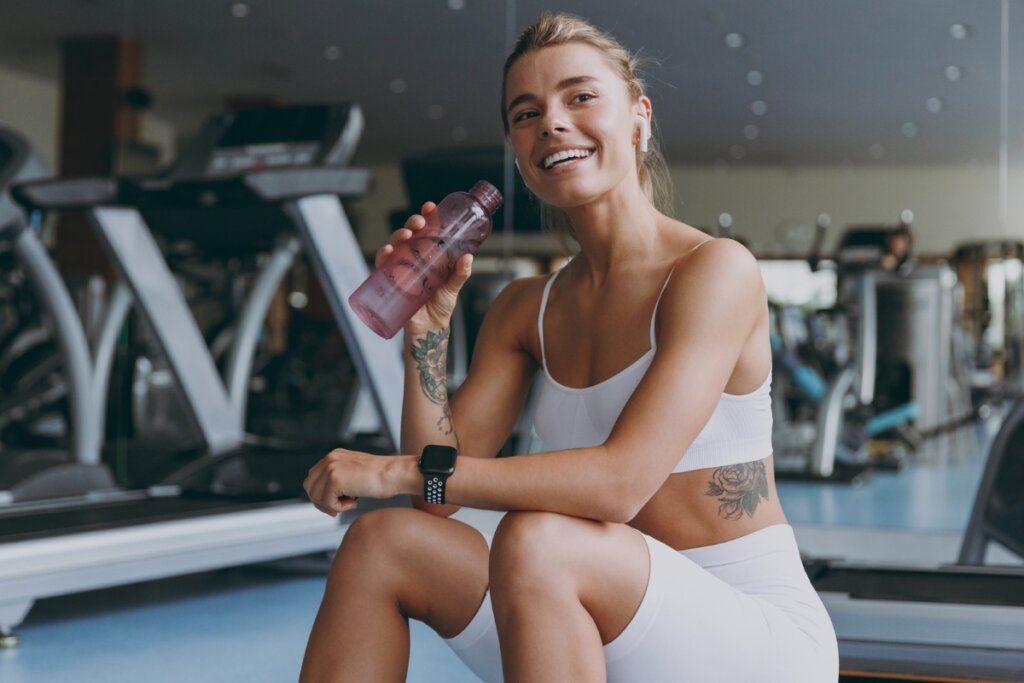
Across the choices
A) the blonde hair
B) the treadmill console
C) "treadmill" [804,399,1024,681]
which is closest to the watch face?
the blonde hair

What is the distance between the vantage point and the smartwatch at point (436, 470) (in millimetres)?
1130

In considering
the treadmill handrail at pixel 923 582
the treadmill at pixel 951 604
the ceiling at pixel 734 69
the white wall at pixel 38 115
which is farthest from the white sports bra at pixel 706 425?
the white wall at pixel 38 115

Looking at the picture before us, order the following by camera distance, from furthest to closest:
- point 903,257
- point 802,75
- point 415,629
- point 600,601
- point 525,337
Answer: point 903,257, point 802,75, point 415,629, point 525,337, point 600,601

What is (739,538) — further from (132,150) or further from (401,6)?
(132,150)

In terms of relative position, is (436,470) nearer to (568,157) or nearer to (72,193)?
(568,157)

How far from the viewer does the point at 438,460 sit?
A: 3.71 ft

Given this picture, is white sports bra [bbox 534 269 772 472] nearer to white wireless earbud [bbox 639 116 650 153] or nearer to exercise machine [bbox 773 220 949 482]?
white wireless earbud [bbox 639 116 650 153]

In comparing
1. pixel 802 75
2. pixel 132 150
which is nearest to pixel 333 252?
pixel 802 75

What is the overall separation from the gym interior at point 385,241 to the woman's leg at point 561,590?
0.57 m

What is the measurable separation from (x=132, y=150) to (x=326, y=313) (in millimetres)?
1428

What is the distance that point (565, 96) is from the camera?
4.21 ft

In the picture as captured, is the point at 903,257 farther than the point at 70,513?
Yes

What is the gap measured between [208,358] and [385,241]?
80 cm

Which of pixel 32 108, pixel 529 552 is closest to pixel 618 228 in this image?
pixel 529 552
